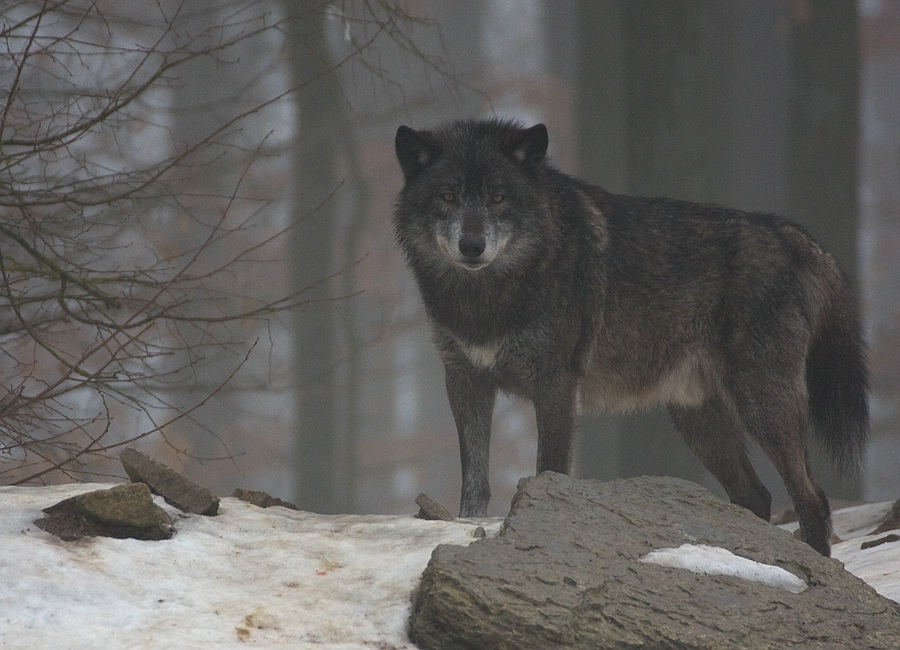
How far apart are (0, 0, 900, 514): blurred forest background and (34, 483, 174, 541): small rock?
1.46ft

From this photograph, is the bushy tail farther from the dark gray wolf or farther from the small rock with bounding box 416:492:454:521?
the small rock with bounding box 416:492:454:521

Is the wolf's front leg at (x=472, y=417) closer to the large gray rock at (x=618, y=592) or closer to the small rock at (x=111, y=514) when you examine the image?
the large gray rock at (x=618, y=592)

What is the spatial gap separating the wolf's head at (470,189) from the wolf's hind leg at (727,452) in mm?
1650

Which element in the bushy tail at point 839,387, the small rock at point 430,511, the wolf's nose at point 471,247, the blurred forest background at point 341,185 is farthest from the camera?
the blurred forest background at point 341,185

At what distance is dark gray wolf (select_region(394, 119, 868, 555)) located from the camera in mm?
5629

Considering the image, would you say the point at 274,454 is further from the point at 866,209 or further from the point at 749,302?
the point at 866,209

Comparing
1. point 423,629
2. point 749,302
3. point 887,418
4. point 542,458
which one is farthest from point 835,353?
point 887,418

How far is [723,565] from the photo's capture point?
4.14m

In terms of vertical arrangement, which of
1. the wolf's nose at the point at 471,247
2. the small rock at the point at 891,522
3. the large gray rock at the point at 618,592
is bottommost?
the small rock at the point at 891,522

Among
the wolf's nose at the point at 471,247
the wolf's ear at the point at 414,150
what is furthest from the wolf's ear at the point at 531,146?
the wolf's nose at the point at 471,247

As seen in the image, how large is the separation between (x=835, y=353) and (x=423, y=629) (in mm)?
3607

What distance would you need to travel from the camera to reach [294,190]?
14.3 metres

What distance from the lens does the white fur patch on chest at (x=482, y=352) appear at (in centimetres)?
566

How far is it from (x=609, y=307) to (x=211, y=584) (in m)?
2.99
